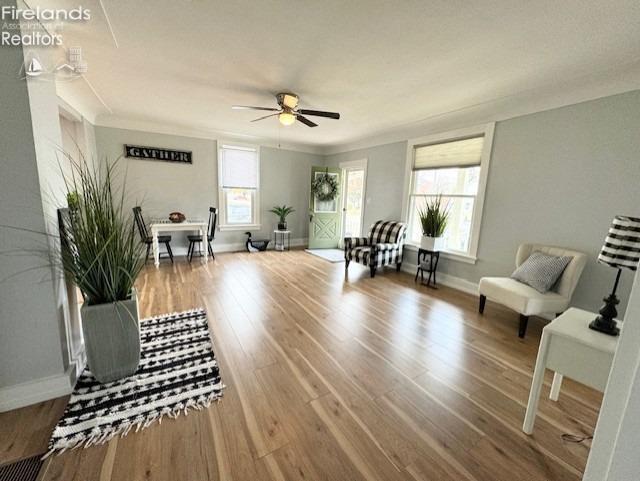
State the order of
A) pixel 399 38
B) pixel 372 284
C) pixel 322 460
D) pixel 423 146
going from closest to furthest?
pixel 322 460 < pixel 399 38 < pixel 372 284 < pixel 423 146

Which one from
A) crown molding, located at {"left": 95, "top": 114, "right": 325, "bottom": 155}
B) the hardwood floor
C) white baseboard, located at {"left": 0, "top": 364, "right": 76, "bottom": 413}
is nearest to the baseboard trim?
crown molding, located at {"left": 95, "top": 114, "right": 325, "bottom": 155}

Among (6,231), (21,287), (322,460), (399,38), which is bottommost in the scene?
(322,460)

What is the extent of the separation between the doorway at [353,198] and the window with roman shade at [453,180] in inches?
55.6

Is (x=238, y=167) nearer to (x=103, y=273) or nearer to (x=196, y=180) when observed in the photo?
(x=196, y=180)

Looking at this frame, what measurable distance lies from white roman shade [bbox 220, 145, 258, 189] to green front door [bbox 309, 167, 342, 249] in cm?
136

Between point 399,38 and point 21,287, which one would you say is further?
point 399,38

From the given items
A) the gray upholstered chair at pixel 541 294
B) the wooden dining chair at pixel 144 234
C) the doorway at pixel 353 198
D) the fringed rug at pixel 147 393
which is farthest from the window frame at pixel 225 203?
the gray upholstered chair at pixel 541 294

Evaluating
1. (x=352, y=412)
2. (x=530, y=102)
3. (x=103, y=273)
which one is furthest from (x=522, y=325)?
(x=103, y=273)

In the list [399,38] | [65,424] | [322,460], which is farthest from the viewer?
[399,38]

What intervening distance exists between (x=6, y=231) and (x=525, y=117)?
4614 mm

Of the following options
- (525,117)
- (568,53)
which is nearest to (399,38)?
(568,53)

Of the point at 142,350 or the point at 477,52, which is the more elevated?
the point at 477,52

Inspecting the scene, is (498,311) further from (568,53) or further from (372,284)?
(568,53)

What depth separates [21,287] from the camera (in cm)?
142
